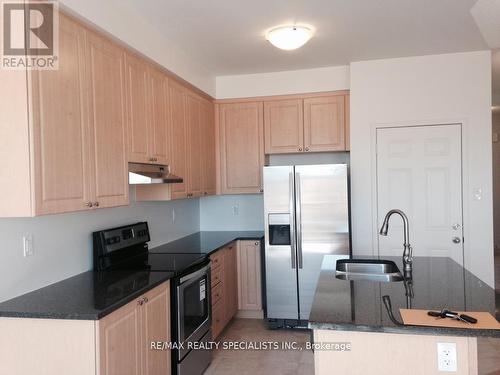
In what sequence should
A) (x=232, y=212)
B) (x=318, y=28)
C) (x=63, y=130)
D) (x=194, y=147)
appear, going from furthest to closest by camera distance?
(x=232, y=212) < (x=194, y=147) < (x=318, y=28) < (x=63, y=130)

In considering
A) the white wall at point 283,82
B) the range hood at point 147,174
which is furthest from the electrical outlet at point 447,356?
the white wall at point 283,82

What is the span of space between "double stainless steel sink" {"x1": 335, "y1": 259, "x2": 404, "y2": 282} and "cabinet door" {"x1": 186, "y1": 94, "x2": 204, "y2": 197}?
5.51ft

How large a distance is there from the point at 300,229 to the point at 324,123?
1188mm

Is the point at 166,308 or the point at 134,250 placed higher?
the point at 134,250

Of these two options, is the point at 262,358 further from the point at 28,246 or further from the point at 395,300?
the point at 28,246

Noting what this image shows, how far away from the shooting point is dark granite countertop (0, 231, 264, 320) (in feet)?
6.07

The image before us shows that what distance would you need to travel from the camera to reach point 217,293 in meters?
3.61

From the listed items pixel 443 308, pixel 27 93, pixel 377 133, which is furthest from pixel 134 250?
pixel 377 133

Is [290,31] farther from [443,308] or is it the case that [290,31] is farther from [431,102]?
[443,308]

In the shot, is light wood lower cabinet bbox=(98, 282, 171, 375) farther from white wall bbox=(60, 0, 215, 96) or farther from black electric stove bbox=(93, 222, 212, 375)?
white wall bbox=(60, 0, 215, 96)

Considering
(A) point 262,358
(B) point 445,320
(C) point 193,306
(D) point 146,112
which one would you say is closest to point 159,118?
(D) point 146,112

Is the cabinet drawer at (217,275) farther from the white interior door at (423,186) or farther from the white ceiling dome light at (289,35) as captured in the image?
the white ceiling dome light at (289,35)

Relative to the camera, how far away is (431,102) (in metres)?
3.86

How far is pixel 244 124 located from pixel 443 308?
10.2ft
